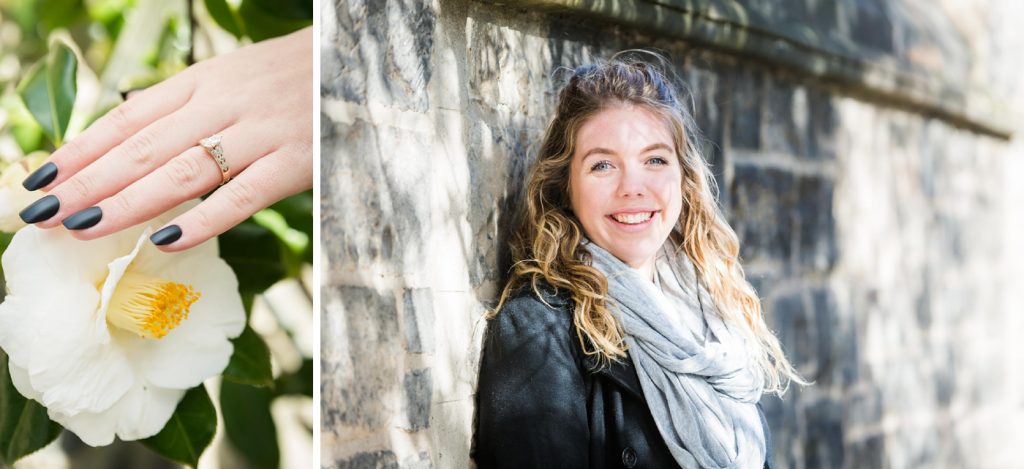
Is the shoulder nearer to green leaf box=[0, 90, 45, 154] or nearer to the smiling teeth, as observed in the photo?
the smiling teeth

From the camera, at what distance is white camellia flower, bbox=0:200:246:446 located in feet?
3.33

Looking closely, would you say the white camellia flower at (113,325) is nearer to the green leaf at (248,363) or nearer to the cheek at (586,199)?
the green leaf at (248,363)

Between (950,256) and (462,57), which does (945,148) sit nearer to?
(950,256)

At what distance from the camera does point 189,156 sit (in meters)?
1.06

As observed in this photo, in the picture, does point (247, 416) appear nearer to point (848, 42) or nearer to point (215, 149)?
point (215, 149)

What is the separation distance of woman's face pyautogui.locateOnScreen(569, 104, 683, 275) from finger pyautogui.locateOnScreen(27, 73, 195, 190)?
51 cm

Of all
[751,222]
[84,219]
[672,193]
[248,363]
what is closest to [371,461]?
[248,363]

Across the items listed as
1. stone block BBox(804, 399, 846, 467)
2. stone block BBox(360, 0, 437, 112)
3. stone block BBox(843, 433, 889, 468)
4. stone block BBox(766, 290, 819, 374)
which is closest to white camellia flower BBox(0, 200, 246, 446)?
stone block BBox(360, 0, 437, 112)

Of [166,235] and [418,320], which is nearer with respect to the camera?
[166,235]

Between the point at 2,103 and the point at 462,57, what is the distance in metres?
0.86

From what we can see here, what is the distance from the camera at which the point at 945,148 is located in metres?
2.79

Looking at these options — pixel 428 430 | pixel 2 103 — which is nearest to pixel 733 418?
pixel 428 430

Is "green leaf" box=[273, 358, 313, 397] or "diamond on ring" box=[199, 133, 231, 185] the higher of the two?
"diamond on ring" box=[199, 133, 231, 185]

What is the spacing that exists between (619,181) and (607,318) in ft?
0.59
